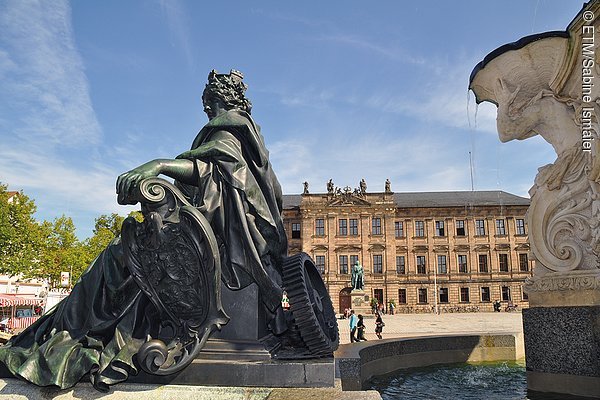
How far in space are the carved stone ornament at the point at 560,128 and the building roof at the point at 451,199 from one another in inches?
1976

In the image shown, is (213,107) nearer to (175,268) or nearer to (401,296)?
(175,268)

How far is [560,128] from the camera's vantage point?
16.2ft

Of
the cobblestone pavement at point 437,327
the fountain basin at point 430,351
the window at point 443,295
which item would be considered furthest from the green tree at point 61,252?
the window at point 443,295

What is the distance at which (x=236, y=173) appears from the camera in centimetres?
302

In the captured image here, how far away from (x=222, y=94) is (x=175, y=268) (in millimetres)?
1400

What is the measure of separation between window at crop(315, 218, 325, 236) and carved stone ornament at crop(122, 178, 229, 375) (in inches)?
2060

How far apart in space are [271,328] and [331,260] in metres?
51.8

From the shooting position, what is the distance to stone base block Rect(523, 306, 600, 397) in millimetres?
4203

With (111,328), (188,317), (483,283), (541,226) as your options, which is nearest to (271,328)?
(188,317)

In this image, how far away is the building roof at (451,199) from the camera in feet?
182

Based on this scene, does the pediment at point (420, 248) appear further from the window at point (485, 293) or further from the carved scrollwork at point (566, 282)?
the carved scrollwork at point (566, 282)

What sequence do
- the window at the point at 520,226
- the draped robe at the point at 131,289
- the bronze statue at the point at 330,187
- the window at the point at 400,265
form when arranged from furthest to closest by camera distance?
the bronze statue at the point at 330,187, the window at the point at 400,265, the window at the point at 520,226, the draped robe at the point at 131,289

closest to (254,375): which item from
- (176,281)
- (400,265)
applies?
(176,281)

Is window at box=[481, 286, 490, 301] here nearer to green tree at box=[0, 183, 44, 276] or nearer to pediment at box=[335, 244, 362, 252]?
pediment at box=[335, 244, 362, 252]
